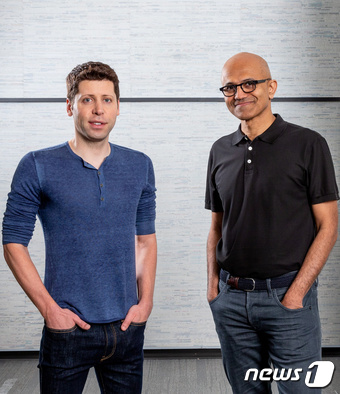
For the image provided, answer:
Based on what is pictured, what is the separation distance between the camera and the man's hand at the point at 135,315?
1560 mm

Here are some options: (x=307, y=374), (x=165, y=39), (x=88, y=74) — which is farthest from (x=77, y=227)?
(x=165, y=39)

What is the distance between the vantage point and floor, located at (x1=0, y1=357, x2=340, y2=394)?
9.66 ft

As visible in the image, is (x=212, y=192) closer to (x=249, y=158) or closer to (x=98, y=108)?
(x=249, y=158)

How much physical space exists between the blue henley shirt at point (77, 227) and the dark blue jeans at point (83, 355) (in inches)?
2.1

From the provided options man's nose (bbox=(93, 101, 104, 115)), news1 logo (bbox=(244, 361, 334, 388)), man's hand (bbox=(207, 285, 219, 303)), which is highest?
man's nose (bbox=(93, 101, 104, 115))

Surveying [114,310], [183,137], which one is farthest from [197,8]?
[114,310]

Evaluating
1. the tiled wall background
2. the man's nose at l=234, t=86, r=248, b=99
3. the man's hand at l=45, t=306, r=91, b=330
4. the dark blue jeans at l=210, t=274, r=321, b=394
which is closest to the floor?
the tiled wall background

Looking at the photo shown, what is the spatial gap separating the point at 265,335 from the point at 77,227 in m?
0.84

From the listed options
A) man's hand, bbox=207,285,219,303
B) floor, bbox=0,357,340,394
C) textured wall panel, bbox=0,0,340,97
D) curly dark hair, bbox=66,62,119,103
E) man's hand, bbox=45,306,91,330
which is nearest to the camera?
man's hand, bbox=45,306,91,330

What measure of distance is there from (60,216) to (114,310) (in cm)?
35

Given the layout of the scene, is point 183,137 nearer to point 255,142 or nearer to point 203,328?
point 203,328

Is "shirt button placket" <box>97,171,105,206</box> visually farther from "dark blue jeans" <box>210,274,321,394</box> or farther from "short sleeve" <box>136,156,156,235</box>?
"dark blue jeans" <box>210,274,321,394</box>

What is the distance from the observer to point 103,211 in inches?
60.9

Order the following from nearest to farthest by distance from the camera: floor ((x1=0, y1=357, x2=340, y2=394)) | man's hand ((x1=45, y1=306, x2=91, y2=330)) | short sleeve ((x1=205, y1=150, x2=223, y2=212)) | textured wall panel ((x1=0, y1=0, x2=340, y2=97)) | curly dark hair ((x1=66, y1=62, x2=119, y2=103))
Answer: man's hand ((x1=45, y1=306, x2=91, y2=330)), curly dark hair ((x1=66, y1=62, x2=119, y2=103)), short sleeve ((x1=205, y1=150, x2=223, y2=212)), floor ((x1=0, y1=357, x2=340, y2=394)), textured wall panel ((x1=0, y1=0, x2=340, y2=97))
